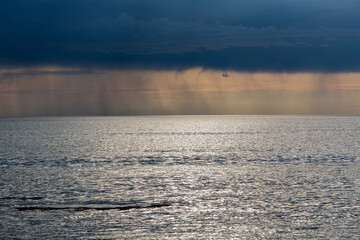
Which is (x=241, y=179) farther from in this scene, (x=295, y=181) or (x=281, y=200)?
(x=281, y=200)

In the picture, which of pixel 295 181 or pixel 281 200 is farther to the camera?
pixel 295 181

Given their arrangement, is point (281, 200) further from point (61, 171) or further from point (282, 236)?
point (61, 171)

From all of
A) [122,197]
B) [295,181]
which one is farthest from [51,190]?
[295,181]

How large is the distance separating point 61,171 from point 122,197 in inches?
740

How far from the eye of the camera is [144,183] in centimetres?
3791

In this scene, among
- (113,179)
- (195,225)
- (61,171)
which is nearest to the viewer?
(195,225)

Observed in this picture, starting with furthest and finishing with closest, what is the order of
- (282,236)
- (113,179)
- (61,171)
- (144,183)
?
(61,171) < (113,179) < (144,183) < (282,236)

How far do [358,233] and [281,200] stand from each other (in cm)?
887

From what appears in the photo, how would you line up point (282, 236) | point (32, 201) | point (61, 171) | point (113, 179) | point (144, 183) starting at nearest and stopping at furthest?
point (282, 236) → point (32, 201) → point (144, 183) → point (113, 179) → point (61, 171)

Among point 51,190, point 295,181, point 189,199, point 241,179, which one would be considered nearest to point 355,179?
point 295,181

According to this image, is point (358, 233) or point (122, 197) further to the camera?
point (122, 197)

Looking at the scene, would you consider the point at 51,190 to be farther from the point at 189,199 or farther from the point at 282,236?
the point at 282,236

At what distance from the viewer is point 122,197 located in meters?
31.2

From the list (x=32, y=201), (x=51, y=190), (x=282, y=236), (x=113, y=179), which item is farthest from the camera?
(x=113, y=179)
